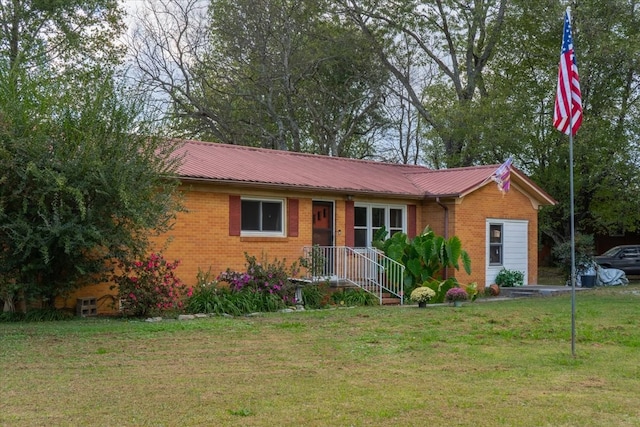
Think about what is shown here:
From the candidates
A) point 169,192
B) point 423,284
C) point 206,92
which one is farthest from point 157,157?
point 206,92

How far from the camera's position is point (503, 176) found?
21.4 meters

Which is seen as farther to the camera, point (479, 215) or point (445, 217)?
point (479, 215)

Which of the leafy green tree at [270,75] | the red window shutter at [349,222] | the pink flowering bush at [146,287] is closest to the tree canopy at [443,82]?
the leafy green tree at [270,75]

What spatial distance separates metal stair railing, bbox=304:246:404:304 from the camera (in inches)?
758

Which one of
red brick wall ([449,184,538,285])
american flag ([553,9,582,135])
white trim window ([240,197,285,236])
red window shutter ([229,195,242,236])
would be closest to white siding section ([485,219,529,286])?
red brick wall ([449,184,538,285])

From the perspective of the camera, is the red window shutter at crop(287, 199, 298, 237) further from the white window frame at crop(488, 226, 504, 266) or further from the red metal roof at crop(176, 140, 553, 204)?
the white window frame at crop(488, 226, 504, 266)

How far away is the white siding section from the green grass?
8.22 meters

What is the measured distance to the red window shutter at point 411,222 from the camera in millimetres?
22156

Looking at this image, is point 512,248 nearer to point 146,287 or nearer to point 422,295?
point 422,295

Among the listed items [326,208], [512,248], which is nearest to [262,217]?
[326,208]

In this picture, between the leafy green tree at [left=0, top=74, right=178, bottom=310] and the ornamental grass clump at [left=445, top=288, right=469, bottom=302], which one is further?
the ornamental grass clump at [left=445, top=288, right=469, bottom=302]

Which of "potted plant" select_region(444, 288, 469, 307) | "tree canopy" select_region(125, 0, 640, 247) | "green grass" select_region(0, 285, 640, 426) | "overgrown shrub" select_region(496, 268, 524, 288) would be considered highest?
"tree canopy" select_region(125, 0, 640, 247)

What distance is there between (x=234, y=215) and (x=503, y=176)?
8.20 meters

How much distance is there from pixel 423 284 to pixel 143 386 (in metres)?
12.5
